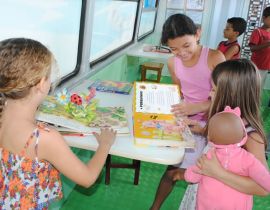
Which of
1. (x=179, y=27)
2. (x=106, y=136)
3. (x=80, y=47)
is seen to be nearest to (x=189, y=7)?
(x=80, y=47)

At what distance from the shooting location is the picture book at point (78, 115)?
4.18ft

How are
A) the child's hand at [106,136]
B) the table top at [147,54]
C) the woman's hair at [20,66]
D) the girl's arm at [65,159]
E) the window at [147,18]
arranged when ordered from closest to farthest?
the woman's hair at [20,66] < the girl's arm at [65,159] < the child's hand at [106,136] < the table top at [147,54] < the window at [147,18]

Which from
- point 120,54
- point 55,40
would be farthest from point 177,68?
point 120,54

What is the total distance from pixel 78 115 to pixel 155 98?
0.45 meters

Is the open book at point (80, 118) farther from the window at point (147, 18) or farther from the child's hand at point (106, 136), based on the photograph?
the window at point (147, 18)

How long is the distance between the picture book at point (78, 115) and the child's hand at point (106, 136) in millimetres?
42

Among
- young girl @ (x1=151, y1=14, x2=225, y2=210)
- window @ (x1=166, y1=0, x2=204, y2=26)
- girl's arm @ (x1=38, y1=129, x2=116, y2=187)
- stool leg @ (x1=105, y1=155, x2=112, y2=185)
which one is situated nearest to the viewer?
girl's arm @ (x1=38, y1=129, x2=116, y2=187)

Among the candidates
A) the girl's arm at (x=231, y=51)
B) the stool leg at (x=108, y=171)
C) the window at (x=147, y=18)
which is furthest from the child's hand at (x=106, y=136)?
the window at (x=147, y=18)

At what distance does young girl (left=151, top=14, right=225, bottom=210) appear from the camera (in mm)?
1743

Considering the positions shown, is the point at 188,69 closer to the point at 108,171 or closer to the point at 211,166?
the point at 211,166

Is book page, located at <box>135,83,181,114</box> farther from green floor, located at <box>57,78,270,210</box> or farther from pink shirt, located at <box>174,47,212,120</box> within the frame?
green floor, located at <box>57,78,270,210</box>

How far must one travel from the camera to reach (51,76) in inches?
38.9

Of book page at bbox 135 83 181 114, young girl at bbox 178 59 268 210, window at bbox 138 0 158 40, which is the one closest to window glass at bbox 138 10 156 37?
window at bbox 138 0 158 40

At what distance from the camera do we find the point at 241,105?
3.98ft
